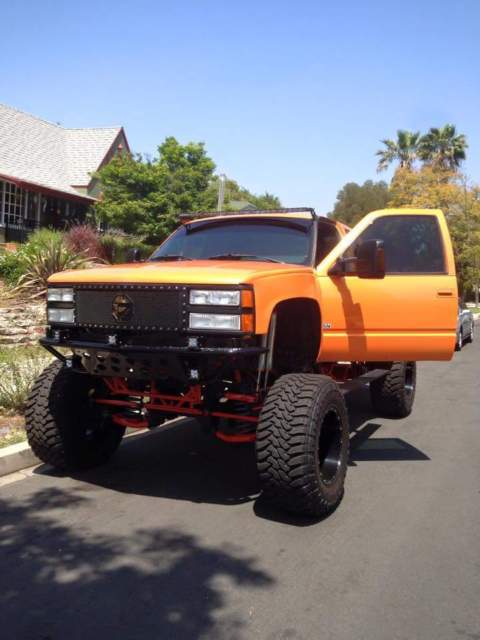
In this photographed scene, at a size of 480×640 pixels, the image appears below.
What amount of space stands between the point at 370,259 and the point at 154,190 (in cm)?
2214

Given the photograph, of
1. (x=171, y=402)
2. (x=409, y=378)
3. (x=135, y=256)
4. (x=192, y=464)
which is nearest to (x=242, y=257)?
(x=171, y=402)

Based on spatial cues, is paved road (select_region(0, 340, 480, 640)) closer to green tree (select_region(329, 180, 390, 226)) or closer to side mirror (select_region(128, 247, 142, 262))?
side mirror (select_region(128, 247, 142, 262))

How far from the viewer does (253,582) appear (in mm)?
3277

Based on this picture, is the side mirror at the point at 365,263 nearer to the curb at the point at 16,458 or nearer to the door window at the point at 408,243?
the door window at the point at 408,243

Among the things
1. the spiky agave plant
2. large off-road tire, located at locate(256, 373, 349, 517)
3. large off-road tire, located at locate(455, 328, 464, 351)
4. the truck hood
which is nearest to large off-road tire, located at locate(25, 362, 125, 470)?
the truck hood

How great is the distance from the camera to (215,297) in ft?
12.5

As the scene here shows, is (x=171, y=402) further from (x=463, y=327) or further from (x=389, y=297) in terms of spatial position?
(x=463, y=327)

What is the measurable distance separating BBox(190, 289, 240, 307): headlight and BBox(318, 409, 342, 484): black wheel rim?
47.7 inches

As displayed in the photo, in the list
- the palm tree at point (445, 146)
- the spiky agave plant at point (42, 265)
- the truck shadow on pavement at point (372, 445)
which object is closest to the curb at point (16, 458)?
the truck shadow on pavement at point (372, 445)

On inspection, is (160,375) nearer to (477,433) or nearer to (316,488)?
(316,488)

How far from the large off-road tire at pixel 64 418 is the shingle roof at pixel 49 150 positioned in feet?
67.2

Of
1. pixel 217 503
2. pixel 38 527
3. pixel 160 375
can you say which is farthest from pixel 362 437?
pixel 38 527

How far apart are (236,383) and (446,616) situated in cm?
193

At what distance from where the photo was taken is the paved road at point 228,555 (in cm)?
290
